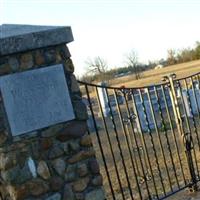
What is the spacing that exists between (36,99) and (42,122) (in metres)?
0.22

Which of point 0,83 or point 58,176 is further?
point 58,176

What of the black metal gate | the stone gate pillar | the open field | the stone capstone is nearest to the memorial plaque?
the stone gate pillar

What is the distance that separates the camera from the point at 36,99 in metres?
4.09

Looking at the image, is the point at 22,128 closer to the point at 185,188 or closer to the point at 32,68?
the point at 32,68

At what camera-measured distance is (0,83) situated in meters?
3.94

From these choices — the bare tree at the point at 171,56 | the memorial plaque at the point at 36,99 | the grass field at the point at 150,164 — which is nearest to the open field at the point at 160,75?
the bare tree at the point at 171,56

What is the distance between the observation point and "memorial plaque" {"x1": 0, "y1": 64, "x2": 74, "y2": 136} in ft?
13.0

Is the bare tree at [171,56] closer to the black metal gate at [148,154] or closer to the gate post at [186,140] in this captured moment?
the black metal gate at [148,154]

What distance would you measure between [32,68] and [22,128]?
0.55 metres

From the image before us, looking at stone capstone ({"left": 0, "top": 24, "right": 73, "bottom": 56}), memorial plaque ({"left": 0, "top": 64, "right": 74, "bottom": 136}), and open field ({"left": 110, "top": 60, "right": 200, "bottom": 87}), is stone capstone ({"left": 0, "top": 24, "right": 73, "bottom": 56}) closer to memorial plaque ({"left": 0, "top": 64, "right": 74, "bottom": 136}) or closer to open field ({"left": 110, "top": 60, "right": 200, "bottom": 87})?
memorial plaque ({"left": 0, "top": 64, "right": 74, "bottom": 136})

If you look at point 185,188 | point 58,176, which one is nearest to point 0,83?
point 58,176

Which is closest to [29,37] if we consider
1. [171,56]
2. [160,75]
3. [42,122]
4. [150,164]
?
[42,122]

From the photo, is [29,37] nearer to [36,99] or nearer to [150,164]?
[36,99]

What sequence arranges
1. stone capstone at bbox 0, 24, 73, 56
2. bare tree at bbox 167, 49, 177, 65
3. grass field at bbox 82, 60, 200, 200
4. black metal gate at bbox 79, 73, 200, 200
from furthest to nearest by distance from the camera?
bare tree at bbox 167, 49, 177, 65, grass field at bbox 82, 60, 200, 200, black metal gate at bbox 79, 73, 200, 200, stone capstone at bbox 0, 24, 73, 56
